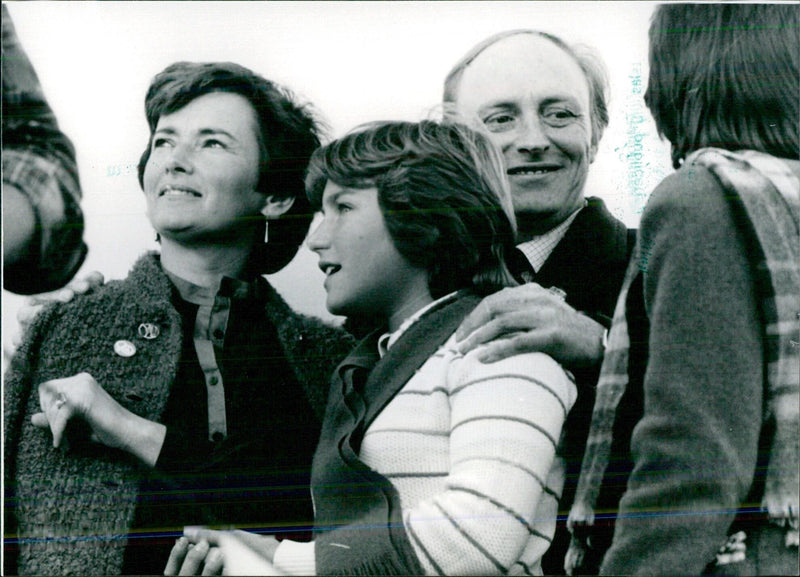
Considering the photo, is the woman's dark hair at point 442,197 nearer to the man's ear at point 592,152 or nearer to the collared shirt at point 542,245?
the collared shirt at point 542,245

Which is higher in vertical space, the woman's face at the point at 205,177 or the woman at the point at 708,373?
the woman's face at the point at 205,177

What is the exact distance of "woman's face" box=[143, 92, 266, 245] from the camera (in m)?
2.80

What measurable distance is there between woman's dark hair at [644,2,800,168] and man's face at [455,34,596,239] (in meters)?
0.22

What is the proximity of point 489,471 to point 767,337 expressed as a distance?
2.43ft

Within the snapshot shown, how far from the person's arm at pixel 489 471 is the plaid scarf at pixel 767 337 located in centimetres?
15

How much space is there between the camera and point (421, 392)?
252cm

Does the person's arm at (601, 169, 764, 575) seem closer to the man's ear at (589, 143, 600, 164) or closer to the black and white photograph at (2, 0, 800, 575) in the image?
the black and white photograph at (2, 0, 800, 575)

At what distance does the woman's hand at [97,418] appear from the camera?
8.83ft

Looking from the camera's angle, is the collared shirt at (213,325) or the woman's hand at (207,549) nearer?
the woman's hand at (207,549)

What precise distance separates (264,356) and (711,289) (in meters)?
1.14

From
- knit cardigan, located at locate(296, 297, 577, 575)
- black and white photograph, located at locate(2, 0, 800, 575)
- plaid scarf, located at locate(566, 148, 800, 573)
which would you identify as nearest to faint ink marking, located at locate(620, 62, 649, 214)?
black and white photograph, located at locate(2, 0, 800, 575)

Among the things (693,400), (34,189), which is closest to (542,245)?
(693,400)

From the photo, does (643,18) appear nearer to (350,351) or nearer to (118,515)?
(350,351)

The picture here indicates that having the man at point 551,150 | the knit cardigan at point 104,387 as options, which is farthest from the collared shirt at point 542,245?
the knit cardigan at point 104,387
